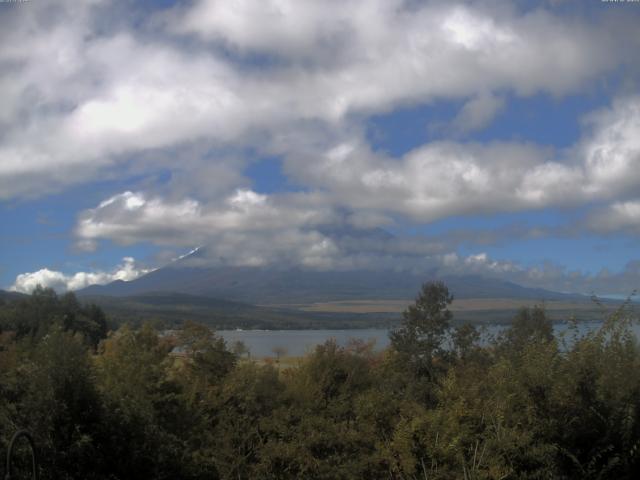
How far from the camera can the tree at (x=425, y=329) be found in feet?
113

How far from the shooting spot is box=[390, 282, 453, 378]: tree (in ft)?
113

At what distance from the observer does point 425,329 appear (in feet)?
120

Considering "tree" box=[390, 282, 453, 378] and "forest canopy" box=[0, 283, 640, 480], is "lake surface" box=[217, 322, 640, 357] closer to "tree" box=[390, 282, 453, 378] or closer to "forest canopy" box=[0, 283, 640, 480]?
"forest canopy" box=[0, 283, 640, 480]

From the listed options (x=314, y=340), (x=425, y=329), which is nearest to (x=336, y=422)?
(x=425, y=329)

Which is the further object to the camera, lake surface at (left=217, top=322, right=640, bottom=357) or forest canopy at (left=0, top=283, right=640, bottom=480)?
lake surface at (left=217, top=322, right=640, bottom=357)

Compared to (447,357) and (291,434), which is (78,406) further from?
(447,357)

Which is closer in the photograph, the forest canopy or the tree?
the forest canopy

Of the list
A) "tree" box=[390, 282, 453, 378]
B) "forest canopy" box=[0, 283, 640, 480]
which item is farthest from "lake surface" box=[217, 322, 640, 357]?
"tree" box=[390, 282, 453, 378]

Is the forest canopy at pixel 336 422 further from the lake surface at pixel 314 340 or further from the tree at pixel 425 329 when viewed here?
the tree at pixel 425 329

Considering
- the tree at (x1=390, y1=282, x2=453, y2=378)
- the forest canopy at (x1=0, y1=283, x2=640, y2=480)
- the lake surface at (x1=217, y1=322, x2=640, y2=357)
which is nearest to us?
the forest canopy at (x1=0, y1=283, x2=640, y2=480)

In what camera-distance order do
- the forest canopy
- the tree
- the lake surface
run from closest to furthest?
the forest canopy < the lake surface < the tree

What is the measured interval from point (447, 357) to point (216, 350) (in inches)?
595

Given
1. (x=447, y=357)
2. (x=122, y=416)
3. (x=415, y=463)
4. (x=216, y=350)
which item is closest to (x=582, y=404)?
(x=415, y=463)

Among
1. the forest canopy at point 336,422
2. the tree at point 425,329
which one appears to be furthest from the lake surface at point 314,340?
the tree at point 425,329
